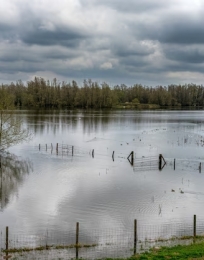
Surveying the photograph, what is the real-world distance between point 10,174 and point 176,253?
29.5 meters

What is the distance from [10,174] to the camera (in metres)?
43.7

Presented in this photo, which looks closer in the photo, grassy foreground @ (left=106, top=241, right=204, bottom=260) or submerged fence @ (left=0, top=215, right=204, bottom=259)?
grassy foreground @ (left=106, top=241, right=204, bottom=260)

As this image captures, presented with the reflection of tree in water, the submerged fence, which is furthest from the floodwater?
the submerged fence

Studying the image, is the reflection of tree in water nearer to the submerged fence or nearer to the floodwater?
the floodwater

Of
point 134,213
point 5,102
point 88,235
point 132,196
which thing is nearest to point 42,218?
point 88,235

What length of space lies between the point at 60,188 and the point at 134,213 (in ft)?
34.3

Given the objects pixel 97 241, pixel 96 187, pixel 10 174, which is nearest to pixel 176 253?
pixel 97 241

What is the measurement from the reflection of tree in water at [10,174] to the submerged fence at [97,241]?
28.3ft

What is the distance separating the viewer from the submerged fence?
2108 cm

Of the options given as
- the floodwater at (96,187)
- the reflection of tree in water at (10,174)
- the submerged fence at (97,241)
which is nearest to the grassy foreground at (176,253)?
the submerged fence at (97,241)

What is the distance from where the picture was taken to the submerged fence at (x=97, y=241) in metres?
21.1

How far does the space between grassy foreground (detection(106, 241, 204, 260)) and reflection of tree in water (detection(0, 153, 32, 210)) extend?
1610cm

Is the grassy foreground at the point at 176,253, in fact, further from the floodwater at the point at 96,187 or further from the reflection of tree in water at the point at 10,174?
the reflection of tree in water at the point at 10,174

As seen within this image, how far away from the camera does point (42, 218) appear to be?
28.3 meters
